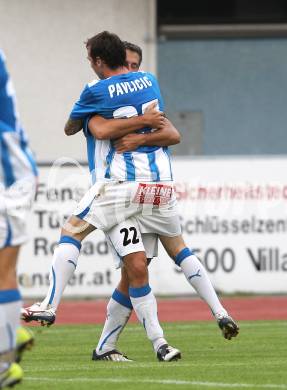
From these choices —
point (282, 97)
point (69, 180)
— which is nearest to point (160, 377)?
point (69, 180)

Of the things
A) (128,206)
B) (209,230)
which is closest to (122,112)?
(128,206)

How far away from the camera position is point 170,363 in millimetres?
8656

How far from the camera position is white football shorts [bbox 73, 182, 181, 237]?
29.4 ft

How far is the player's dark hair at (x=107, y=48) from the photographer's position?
8922 millimetres

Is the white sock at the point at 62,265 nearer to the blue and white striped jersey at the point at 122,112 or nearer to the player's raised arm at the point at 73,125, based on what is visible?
the blue and white striped jersey at the point at 122,112

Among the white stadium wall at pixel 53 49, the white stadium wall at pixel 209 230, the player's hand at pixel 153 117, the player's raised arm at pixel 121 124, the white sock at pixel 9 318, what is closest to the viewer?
the white sock at pixel 9 318

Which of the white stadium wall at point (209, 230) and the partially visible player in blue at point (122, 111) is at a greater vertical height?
the partially visible player in blue at point (122, 111)

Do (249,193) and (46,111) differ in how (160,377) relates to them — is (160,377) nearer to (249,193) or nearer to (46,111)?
(249,193)

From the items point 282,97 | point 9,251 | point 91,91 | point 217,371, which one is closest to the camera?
point 9,251

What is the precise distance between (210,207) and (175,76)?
745cm

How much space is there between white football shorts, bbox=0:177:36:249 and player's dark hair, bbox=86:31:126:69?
251 cm

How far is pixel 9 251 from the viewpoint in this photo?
6535mm

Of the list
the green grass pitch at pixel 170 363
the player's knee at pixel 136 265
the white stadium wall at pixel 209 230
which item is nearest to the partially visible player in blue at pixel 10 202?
the green grass pitch at pixel 170 363

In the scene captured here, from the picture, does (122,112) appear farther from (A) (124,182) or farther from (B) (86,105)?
(A) (124,182)
